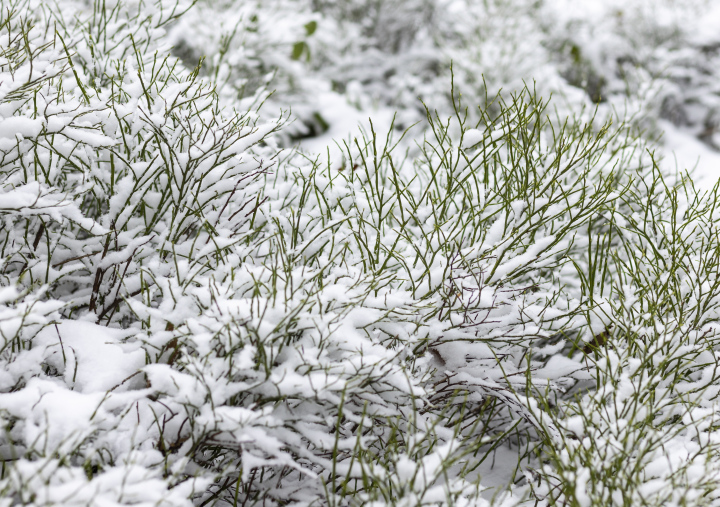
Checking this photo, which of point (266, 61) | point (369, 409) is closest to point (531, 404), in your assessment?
point (369, 409)

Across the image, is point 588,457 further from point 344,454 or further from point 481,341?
point 344,454

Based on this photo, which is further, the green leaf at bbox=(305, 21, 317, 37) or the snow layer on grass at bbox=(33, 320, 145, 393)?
the green leaf at bbox=(305, 21, 317, 37)

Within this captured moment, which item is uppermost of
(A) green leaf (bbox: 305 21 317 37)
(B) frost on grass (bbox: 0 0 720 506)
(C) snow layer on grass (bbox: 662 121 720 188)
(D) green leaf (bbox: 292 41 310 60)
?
(A) green leaf (bbox: 305 21 317 37)

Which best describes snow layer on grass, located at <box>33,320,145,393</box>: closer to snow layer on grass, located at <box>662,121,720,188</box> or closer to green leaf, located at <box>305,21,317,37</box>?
green leaf, located at <box>305,21,317,37</box>

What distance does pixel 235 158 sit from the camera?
6.24ft

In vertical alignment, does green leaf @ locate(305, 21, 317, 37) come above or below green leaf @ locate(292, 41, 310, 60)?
above

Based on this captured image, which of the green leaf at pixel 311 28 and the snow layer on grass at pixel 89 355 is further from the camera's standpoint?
the green leaf at pixel 311 28

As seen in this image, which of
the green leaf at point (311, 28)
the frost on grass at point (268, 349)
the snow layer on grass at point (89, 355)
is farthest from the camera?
the green leaf at point (311, 28)

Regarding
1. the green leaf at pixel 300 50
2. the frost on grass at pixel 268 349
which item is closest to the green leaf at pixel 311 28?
the green leaf at pixel 300 50

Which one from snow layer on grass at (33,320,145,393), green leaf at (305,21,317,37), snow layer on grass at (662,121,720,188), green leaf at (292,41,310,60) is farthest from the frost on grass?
snow layer on grass at (662,121,720,188)

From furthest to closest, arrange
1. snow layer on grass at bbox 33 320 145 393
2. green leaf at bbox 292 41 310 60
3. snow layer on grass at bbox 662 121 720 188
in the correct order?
green leaf at bbox 292 41 310 60 < snow layer on grass at bbox 662 121 720 188 < snow layer on grass at bbox 33 320 145 393

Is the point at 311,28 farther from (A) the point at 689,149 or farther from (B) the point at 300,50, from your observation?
(A) the point at 689,149

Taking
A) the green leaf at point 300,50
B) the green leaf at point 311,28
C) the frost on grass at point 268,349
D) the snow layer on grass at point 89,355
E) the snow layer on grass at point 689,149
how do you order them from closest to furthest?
the frost on grass at point 268,349, the snow layer on grass at point 89,355, the snow layer on grass at point 689,149, the green leaf at point 300,50, the green leaf at point 311,28

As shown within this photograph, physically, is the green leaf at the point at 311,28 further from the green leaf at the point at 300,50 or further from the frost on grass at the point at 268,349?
the frost on grass at the point at 268,349
